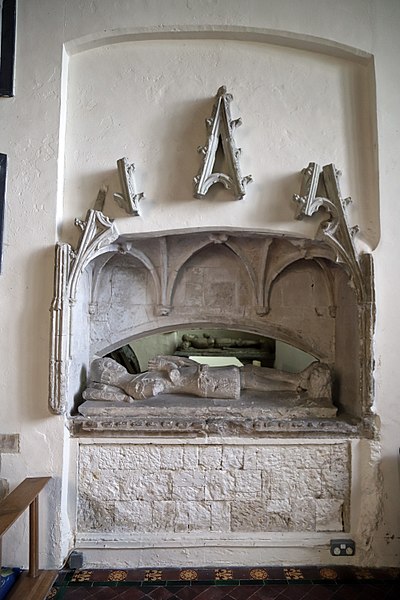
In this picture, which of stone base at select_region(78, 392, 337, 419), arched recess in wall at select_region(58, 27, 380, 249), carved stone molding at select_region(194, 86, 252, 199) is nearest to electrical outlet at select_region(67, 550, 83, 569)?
stone base at select_region(78, 392, 337, 419)

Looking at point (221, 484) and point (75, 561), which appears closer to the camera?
point (75, 561)

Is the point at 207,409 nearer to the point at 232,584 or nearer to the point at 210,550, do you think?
the point at 210,550

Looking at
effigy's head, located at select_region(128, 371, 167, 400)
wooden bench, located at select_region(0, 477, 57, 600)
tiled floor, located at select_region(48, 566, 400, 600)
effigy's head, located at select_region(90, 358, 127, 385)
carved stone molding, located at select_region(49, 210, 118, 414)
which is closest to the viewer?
wooden bench, located at select_region(0, 477, 57, 600)

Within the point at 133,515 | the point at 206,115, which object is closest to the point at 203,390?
the point at 133,515

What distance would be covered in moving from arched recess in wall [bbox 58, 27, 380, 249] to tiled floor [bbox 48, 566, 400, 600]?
7.77ft

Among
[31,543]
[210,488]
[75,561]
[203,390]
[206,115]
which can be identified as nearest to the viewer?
[31,543]

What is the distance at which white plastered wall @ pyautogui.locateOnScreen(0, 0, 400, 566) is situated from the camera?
9.37 ft

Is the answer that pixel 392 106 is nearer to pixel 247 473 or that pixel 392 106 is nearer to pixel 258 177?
pixel 258 177

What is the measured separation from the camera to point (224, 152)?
2916 millimetres

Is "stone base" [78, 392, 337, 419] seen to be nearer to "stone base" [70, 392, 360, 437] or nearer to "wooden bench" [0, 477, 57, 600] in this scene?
"stone base" [70, 392, 360, 437]

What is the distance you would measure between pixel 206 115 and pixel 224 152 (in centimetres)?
35

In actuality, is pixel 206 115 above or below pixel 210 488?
above

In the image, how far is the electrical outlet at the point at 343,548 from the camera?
2852 millimetres

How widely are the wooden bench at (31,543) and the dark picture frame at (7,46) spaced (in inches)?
110
